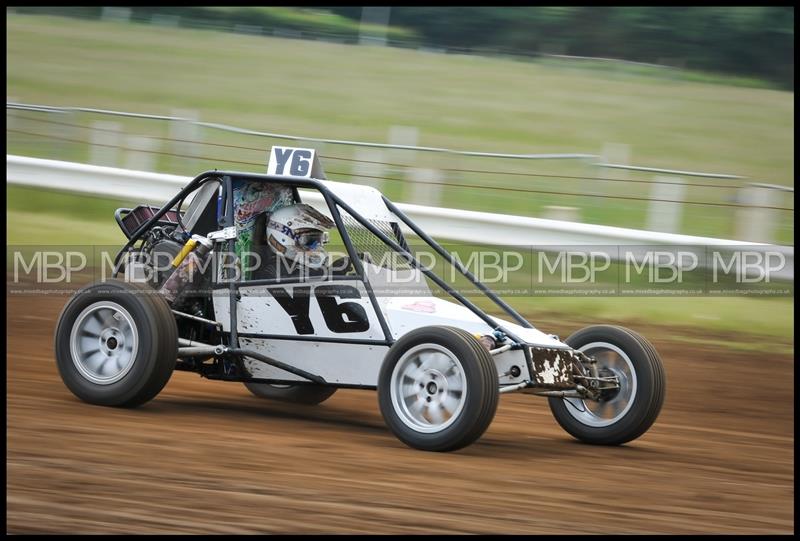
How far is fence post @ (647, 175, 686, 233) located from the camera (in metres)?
12.1

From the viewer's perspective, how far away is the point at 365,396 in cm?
824

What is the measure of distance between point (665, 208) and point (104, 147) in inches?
279

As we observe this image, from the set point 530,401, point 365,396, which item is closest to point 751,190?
point 530,401

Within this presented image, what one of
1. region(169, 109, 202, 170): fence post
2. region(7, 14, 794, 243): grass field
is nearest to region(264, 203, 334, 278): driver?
region(7, 14, 794, 243): grass field

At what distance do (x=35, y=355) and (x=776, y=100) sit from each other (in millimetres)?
13732

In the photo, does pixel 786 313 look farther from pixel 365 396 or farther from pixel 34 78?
pixel 34 78

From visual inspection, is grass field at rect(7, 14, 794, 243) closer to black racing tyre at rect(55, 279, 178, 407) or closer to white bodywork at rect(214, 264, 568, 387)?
white bodywork at rect(214, 264, 568, 387)

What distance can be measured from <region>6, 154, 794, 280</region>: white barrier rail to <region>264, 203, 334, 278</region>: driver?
4.66 m

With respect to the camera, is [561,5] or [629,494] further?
[561,5]

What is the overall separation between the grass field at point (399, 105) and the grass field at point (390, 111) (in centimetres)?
3

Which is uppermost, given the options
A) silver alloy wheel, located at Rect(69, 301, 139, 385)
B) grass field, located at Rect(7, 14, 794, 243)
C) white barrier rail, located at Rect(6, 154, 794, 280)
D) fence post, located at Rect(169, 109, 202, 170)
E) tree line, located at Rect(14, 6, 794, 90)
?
tree line, located at Rect(14, 6, 794, 90)

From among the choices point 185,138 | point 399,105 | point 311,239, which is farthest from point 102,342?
point 399,105

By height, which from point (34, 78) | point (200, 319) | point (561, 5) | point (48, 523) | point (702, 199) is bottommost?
point (48, 523)

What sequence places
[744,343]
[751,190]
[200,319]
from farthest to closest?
[751,190], [744,343], [200,319]
